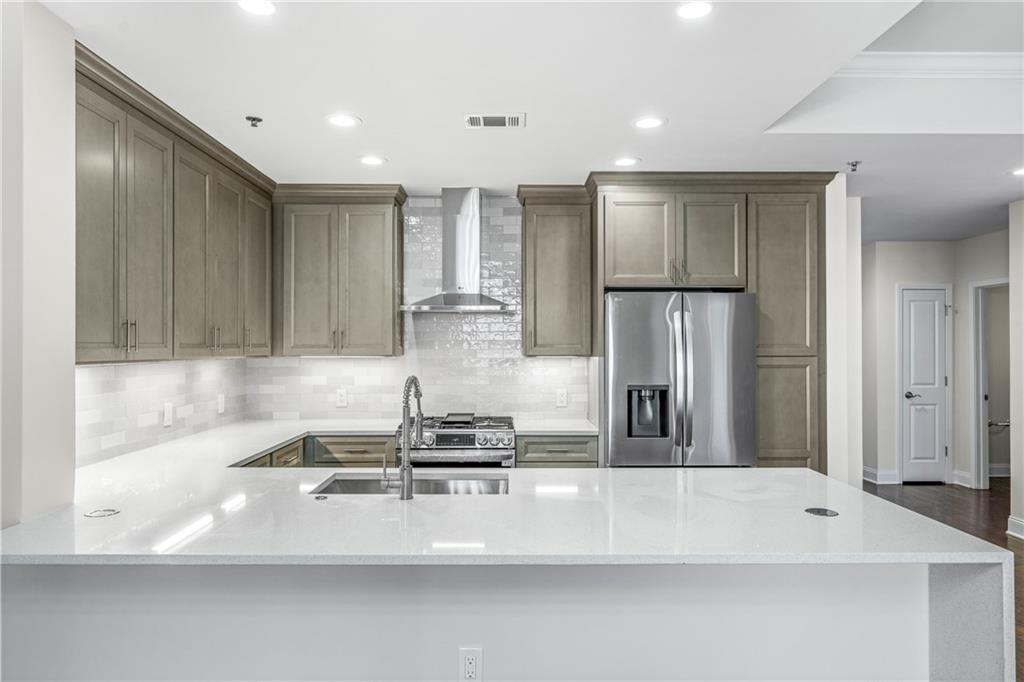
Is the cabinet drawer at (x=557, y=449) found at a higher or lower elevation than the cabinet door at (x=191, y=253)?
lower

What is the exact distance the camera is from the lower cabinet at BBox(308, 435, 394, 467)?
149 inches

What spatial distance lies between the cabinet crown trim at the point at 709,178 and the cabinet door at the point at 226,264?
2091mm

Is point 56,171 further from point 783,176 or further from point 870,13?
point 783,176

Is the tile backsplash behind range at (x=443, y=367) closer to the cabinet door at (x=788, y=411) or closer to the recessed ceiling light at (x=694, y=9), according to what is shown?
the cabinet door at (x=788, y=411)

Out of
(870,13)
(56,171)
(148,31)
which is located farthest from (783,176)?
(56,171)

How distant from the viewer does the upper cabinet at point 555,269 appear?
13.3 feet

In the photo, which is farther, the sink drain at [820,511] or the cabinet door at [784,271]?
the cabinet door at [784,271]

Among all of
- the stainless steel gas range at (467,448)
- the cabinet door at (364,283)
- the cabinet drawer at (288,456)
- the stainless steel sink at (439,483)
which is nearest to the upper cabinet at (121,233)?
the cabinet drawer at (288,456)

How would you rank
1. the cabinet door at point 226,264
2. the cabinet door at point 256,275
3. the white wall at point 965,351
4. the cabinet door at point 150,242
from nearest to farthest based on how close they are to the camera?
1. the cabinet door at point 150,242
2. the cabinet door at point 226,264
3. the cabinet door at point 256,275
4. the white wall at point 965,351

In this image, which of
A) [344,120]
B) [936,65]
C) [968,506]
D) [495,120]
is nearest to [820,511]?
[495,120]

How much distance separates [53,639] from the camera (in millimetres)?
1799

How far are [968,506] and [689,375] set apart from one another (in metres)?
3.84

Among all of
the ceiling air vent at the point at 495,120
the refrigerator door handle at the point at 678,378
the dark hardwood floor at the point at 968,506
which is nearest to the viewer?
the ceiling air vent at the point at 495,120

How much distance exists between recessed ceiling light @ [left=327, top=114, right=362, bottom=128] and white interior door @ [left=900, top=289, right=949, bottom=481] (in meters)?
5.97
